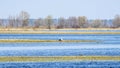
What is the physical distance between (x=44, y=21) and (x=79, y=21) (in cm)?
1525

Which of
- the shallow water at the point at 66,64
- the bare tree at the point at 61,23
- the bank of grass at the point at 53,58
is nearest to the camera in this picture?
the shallow water at the point at 66,64

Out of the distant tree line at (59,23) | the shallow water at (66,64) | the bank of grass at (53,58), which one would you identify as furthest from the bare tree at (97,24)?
the shallow water at (66,64)

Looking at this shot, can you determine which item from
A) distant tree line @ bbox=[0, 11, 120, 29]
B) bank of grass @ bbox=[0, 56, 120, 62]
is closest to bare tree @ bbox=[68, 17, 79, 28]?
distant tree line @ bbox=[0, 11, 120, 29]

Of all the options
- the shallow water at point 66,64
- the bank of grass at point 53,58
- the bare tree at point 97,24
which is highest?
the shallow water at point 66,64

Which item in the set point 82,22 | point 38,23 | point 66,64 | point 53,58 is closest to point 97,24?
point 82,22

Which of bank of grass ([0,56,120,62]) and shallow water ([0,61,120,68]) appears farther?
bank of grass ([0,56,120,62])

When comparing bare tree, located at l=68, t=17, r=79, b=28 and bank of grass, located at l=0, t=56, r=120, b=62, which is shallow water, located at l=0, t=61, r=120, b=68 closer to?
bank of grass, located at l=0, t=56, r=120, b=62

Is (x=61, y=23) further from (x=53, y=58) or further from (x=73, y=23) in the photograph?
→ (x=53, y=58)

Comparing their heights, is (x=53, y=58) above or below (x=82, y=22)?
Answer: above

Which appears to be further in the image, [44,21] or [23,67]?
[44,21]

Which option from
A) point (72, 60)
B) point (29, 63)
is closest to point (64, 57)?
point (72, 60)

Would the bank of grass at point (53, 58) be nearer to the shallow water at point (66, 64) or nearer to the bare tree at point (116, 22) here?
the shallow water at point (66, 64)

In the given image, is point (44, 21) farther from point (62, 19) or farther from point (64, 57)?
point (64, 57)

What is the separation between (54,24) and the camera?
185 meters
